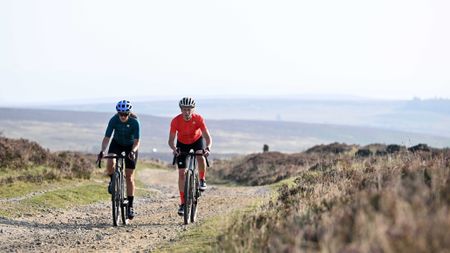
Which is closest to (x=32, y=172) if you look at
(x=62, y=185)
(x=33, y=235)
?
(x=62, y=185)

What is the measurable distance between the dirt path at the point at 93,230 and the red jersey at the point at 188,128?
1.69 meters

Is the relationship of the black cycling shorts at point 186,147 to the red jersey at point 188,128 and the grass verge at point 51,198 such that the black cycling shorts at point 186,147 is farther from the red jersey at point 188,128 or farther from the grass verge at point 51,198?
the grass verge at point 51,198

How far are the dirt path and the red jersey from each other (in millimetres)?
1689

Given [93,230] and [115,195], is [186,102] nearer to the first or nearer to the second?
[115,195]

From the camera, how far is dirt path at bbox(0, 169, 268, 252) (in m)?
11.6

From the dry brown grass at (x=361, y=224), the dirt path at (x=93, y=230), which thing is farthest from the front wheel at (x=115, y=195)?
the dry brown grass at (x=361, y=224)

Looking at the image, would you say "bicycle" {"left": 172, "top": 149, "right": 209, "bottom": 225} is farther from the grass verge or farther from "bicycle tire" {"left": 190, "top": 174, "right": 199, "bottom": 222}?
the grass verge

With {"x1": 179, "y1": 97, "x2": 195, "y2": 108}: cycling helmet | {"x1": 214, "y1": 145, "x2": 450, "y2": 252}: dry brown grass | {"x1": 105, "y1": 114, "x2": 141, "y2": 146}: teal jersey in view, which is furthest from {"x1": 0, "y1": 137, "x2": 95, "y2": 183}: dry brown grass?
{"x1": 214, "y1": 145, "x2": 450, "y2": 252}: dry brown grass

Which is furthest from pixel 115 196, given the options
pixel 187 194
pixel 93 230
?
pixel 187 194

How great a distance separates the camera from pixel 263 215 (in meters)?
10.2

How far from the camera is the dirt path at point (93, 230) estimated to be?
11.6m

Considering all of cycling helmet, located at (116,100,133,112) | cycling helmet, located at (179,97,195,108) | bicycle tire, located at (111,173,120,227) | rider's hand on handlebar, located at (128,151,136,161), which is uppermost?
cycling helmet, located at (179,97,195,108)

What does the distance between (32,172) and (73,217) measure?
33.3ft

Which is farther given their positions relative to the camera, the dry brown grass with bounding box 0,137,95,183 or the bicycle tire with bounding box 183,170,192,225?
the dry brown grass with bounding box 0,137,95,183
